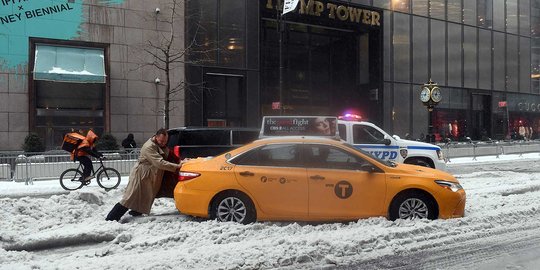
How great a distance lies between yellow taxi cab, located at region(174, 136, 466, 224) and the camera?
7.29 m

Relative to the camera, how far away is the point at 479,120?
36938 millimetres

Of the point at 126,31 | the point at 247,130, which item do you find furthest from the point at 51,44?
the point at 247,130

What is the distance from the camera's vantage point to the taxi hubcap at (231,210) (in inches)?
290

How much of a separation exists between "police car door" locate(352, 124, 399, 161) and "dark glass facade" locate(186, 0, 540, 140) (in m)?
8.97

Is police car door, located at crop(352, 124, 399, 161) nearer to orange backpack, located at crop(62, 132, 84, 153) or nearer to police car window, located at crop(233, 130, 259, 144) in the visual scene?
police car window, located at crop(233, 130, 259, 144)

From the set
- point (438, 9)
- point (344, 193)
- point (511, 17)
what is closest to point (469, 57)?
point (438, 9)

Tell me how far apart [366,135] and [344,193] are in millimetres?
5939

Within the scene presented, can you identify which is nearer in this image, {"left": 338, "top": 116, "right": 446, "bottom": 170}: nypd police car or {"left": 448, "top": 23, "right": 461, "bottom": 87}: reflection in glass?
{"left": 338, "top": 116, "right": 446, "bottom": 170}: nypd police car

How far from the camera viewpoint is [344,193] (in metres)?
7.29

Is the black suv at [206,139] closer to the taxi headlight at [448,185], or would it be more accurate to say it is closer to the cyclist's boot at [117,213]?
the cyclist's boot at [117,213]

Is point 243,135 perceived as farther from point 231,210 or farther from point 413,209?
point 413,209

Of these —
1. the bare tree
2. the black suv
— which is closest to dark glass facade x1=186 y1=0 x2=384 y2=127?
the bare tree

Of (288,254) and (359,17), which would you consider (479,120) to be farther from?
(288,254)

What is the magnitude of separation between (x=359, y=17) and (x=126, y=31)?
1543 centimetres
